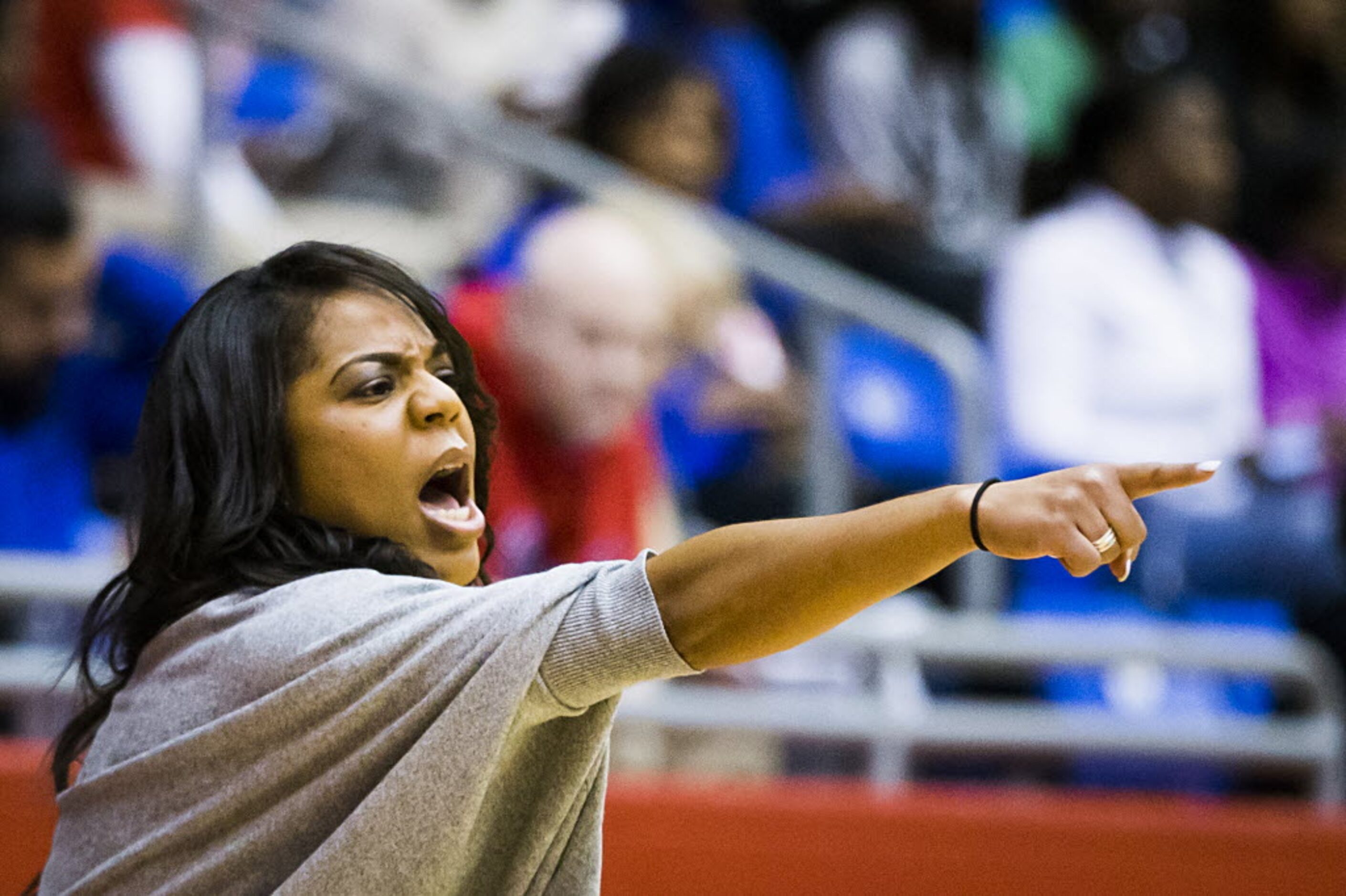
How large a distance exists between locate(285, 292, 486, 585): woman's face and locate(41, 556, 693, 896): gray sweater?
80 mm

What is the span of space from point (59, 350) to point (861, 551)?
1.82m

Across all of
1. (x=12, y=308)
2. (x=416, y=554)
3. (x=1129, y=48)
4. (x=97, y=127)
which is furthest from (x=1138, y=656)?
(x=1129, y=48)

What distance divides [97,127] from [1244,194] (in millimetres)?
2612

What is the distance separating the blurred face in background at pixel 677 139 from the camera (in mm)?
2990

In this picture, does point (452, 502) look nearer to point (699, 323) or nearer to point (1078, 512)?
point (1078, 512)

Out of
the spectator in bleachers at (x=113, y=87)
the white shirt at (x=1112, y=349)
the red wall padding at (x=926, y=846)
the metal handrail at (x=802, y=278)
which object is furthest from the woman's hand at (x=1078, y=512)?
the spectator in bleachers at (x=113, y=87)

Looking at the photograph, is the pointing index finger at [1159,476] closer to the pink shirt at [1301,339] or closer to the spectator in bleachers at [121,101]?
the spectator in bleachers at [121,101]

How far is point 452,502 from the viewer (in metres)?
1.36

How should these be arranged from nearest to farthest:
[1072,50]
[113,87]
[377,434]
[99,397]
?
[377,434], [99,397], [113,87], [1072,50]

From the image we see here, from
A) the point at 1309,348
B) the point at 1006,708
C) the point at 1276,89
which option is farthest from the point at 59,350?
the point at 1276,89

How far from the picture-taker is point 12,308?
248 cm

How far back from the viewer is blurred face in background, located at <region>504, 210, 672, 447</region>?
91.7 inches

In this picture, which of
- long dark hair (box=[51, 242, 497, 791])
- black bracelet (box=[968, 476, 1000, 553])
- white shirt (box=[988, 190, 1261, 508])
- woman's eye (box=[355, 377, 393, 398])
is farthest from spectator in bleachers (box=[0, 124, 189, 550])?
black bracelet (box=[968, 476, 1000, 553])

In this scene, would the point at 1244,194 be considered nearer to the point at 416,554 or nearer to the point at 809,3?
the point at 809,3
